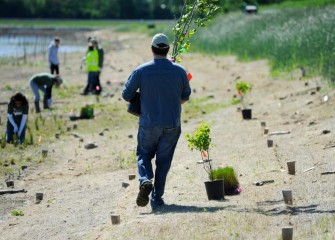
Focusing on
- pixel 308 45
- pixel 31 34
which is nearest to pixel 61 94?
pixel 308 45

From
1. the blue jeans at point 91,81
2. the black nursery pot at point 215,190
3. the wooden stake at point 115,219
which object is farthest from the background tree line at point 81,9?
the wooden stake at point 115,219

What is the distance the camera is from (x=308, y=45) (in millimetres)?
27922

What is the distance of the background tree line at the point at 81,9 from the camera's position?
141 meters

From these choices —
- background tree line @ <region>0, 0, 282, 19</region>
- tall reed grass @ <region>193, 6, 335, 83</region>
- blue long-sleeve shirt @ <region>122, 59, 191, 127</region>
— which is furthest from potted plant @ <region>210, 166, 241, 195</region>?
background tree line @ <region>0, 0, 282, 19</region>

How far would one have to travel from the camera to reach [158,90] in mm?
11414

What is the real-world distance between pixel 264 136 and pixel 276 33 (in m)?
16.8

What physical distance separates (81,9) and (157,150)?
139 meters

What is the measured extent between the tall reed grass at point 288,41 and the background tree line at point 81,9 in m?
92.1

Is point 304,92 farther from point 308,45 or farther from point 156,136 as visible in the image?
point 156,136

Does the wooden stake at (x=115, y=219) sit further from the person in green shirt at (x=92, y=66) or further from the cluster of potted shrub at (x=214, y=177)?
the person in green shirt at (x=92, y=66)

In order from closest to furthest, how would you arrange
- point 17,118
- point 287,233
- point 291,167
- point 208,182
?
point 287,233
point 208,182
point 291,167
point 17,118

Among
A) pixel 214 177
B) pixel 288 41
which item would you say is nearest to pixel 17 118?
pixel 214 177

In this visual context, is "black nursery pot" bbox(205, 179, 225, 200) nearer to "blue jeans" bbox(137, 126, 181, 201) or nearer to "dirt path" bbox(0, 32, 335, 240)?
"dirt path" bbox(0, 32, 335, 240)

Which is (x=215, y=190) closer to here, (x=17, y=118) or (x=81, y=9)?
(x=17, y=118)
